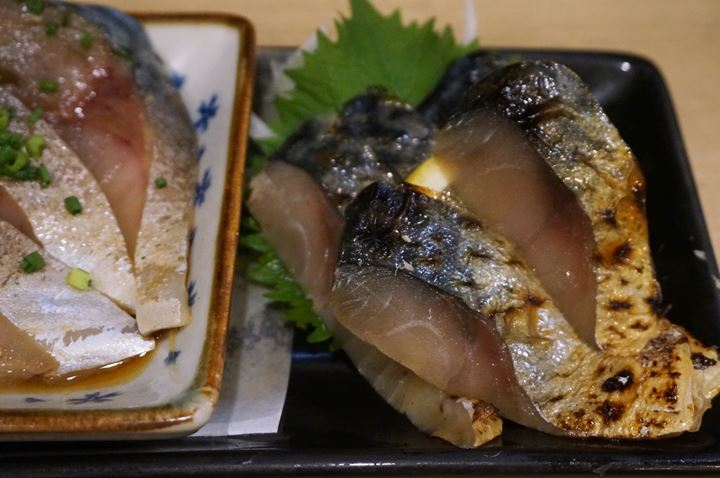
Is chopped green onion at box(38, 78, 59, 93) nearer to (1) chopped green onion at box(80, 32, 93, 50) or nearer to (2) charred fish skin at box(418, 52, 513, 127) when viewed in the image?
(1) chopped green onion at box(80, 32, 93, 50)

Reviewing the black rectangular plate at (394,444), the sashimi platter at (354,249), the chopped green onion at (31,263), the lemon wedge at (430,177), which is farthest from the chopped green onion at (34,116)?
the lemon wedge at (430,177)

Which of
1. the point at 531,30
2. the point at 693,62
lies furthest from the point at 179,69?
the point at 693,62

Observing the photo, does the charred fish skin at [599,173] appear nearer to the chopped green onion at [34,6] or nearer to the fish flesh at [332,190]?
the fish flesh at [332,190]

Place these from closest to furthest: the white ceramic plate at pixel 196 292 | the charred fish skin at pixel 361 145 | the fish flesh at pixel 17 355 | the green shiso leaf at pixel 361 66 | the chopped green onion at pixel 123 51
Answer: the white ceramic plate at pixel 196 292 → the fish flesh at pixel 17 355 → the charred fish skin at pixel 361 145 → the chopped green onion at pixel 123 51 → the green shiso leaf at pixel 361 66

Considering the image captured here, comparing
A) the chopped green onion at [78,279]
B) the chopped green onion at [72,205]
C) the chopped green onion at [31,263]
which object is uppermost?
the chopped green onion at [72,205]

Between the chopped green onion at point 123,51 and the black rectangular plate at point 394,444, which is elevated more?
the chopped green onion at point 123,51

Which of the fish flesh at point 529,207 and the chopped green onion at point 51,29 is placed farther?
the chopped green onion at point 51,29
